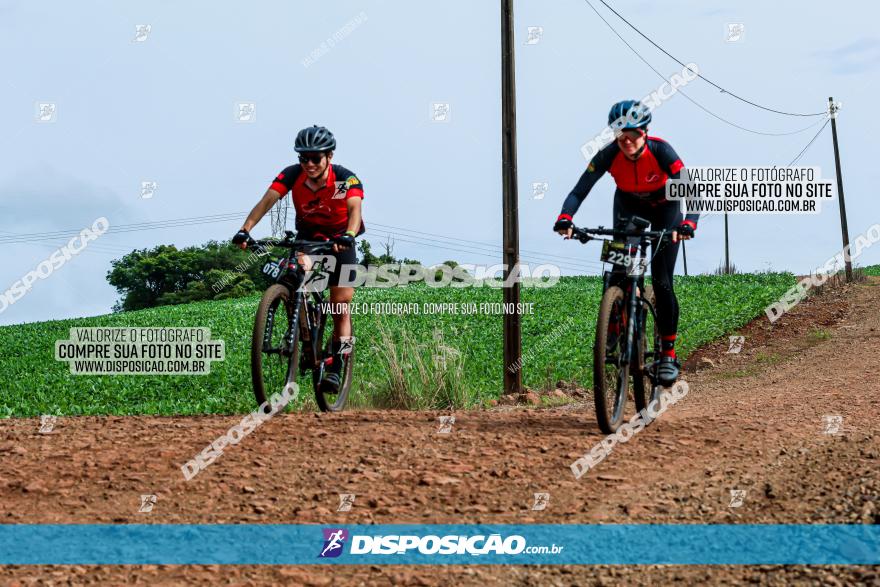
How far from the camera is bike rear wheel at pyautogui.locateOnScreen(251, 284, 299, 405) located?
8219 millimetres

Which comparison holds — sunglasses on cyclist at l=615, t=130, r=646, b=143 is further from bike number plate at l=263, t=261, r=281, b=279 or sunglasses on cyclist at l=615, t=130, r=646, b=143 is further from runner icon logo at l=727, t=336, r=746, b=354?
runner icon logo at l=727, t=336, r=746, b=354

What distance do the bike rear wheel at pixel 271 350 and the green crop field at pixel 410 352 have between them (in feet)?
6.83

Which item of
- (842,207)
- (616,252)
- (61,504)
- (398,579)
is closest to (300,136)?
(616,252)

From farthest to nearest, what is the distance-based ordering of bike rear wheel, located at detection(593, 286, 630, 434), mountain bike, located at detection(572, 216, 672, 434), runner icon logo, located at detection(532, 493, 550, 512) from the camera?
mountain bike, located at detection(572, 216, 672, 434), bike rear wheel, located at detection(593, 286, 630, 434), runner icon logo, located at detection(532, 493, 550, 512)

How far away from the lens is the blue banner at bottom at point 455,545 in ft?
16.5

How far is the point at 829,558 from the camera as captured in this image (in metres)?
4.93

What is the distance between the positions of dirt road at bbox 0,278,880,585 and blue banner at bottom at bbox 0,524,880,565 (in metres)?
0.11

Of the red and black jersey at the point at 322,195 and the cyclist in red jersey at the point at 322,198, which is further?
the red and black jersey at the point at 322,195

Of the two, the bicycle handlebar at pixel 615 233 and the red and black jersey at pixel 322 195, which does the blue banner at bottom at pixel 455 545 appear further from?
the red and black jersey at pixel 322 195

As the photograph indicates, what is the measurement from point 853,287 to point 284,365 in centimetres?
2404

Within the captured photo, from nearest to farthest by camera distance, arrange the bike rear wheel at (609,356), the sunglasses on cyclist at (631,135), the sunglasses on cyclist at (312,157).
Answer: the bike rear wheel at (609,356) → the sunglasses on cyclist at (631,135) → the sunglasses on cyclist at (312,157)

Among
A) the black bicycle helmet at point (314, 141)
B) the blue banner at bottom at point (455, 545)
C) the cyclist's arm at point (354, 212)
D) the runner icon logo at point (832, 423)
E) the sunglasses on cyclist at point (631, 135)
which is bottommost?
the blue banner at bottom at point (455, 545)

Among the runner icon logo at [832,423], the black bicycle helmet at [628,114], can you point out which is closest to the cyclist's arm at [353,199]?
the black bicycle helmet at [628,114]

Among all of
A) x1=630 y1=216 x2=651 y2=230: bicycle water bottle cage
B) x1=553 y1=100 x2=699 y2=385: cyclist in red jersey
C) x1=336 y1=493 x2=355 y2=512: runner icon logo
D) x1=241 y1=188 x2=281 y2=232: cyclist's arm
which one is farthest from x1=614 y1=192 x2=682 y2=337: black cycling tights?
x1=336 y1=493 x2=355 y2=512: runner icon logo
